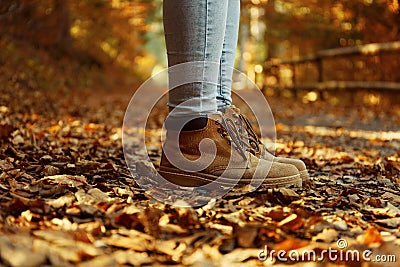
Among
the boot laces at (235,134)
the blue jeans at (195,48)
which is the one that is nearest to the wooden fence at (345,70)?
the boot laces at (235,134)

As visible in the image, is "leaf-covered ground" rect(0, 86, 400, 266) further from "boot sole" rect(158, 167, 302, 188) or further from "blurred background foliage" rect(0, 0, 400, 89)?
"blurred background foliage" rect(0, 0, 400, 89)

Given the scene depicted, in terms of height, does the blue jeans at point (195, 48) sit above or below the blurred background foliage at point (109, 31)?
below

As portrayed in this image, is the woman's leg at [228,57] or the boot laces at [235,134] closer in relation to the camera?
the boot laces at [235,134]

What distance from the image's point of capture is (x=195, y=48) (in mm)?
1732

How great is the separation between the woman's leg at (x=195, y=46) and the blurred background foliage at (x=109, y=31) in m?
3.58

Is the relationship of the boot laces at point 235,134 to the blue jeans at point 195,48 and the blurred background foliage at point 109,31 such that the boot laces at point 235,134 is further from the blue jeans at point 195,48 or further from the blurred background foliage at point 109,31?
the blurred background foliage at point 109,31

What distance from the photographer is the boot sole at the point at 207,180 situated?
1.77 m

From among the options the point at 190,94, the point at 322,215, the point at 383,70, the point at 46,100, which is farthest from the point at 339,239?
the point at 383,70

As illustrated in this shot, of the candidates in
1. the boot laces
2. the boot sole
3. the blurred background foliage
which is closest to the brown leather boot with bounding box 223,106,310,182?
the boot laces

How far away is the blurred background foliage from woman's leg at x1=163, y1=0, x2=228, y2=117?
3584mm

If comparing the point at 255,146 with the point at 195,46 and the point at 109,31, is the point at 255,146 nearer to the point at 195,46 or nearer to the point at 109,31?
the point at 195,46

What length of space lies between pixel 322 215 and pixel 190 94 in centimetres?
59

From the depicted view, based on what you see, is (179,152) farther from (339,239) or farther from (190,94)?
(339,239)

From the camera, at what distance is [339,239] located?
52.5 inches
